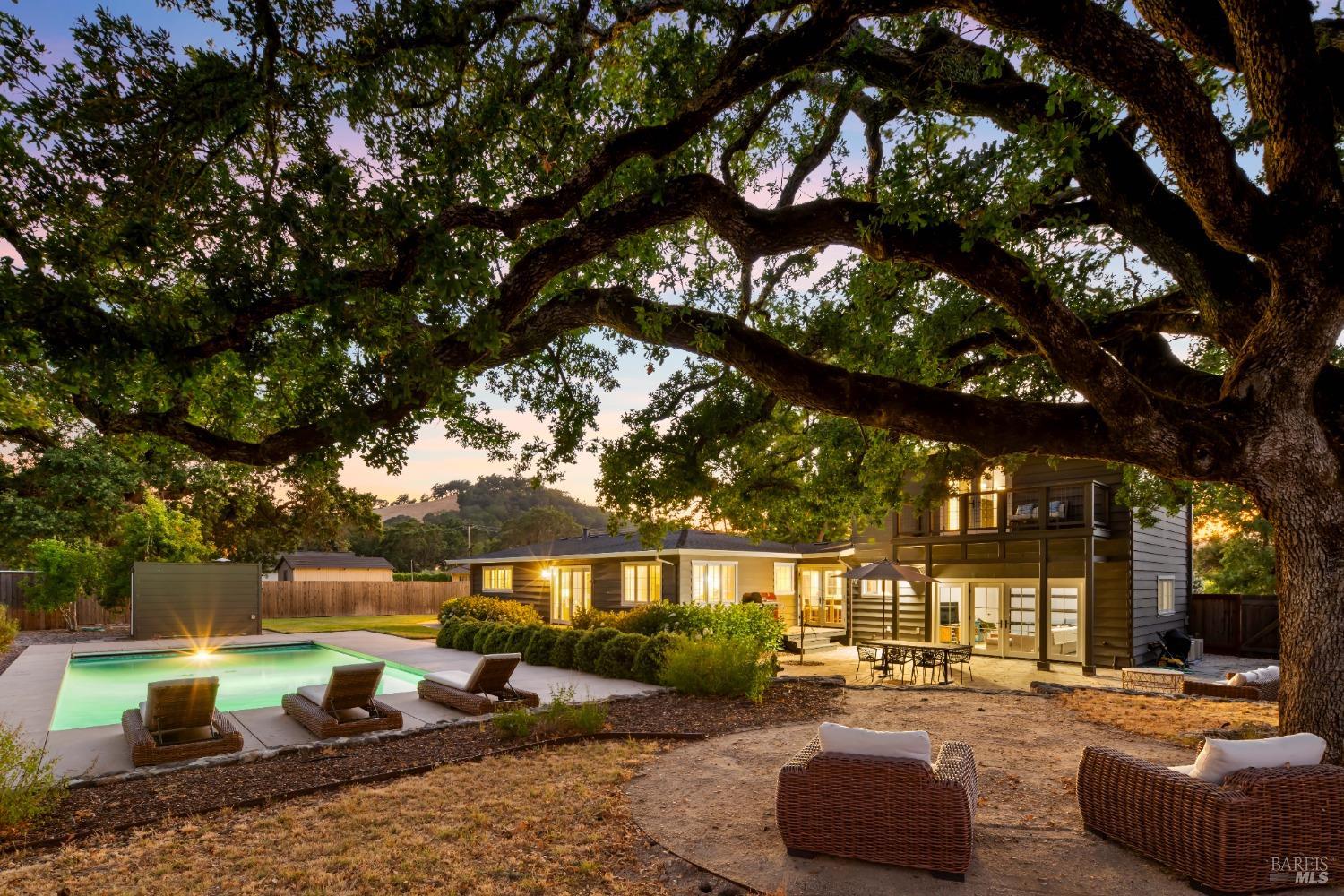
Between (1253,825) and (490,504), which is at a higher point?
(490,504)

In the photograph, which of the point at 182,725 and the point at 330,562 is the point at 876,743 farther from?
the point at 330,562

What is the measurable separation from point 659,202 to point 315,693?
8132 mm

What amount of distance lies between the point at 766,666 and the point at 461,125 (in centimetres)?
821

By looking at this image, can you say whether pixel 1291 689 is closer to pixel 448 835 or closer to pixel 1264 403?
pixel 1264 403

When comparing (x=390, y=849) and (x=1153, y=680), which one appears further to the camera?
(x=1153, y=680)

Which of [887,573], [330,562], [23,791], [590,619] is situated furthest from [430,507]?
[23,791]

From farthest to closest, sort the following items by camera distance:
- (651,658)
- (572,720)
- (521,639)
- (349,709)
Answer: (521,639) → (651,658) → (349,709) → (572,720)

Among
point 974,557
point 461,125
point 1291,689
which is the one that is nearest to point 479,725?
point 461,125

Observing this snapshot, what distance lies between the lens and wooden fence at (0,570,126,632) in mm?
23828

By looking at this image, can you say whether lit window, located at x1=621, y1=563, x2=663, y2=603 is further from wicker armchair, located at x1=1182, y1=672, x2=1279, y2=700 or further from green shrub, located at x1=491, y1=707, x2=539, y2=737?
green shrub, located at x1=491, y1=707, x2=539, y2=737

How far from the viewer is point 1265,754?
4477 mm

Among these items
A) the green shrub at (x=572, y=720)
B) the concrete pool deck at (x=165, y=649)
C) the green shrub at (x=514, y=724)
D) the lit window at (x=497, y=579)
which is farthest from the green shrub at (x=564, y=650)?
the lit window at (x=497, y=579)

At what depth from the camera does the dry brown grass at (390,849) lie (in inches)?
171

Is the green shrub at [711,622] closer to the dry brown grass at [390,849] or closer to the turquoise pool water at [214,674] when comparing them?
the turquoise pool water at [214,674]
